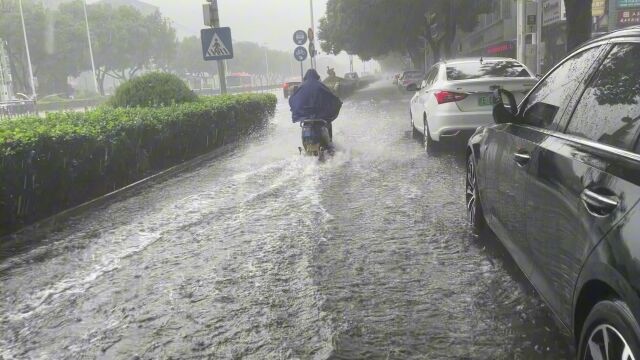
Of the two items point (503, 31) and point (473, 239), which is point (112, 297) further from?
point (503, 31)

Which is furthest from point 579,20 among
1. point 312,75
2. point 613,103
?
point 613,103

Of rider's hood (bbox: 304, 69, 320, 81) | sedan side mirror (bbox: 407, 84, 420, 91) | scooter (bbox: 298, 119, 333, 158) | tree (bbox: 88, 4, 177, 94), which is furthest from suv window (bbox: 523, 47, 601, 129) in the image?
tree (bbox: 88, 4, 177, 94)

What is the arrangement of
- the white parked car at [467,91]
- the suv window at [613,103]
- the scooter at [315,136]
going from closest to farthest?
1. the suv window at [613,103]
2. the white parked car at [467,91]
3. the scooter at [315,136]

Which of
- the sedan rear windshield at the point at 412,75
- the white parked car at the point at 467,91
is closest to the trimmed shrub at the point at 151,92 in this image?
the white parked car at the point at 467,91

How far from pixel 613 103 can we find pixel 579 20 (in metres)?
9.28

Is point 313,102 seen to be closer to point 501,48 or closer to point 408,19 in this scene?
point 408,19

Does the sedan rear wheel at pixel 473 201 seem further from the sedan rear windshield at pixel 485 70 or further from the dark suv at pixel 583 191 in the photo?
the sedan rear windshield at pixel 485 70

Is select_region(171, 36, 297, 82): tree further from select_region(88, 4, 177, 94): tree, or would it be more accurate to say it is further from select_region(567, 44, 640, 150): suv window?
select_region(567, 44, 640, 150): suv window

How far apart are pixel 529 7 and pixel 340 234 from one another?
19.0 m

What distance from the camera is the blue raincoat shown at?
10.9 m

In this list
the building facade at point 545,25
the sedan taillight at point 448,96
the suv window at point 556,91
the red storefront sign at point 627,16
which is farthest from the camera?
the red storefront sign at point 627,16

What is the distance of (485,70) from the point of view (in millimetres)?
9961

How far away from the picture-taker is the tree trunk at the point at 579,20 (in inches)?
433

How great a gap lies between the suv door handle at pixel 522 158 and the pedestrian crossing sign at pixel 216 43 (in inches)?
465
